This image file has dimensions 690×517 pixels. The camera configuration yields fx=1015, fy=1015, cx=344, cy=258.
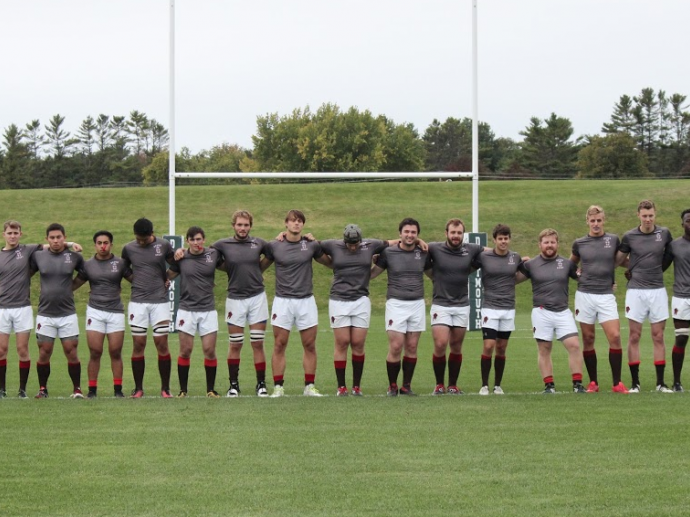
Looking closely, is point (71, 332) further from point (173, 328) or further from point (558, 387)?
point (173, 328)

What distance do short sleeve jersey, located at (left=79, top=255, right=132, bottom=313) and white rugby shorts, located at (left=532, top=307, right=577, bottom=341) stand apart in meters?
4.26

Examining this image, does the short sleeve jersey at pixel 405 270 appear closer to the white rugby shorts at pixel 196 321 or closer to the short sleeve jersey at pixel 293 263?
the short sleeve jersey at pixel 293 263

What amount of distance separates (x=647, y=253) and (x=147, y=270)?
5152 mm

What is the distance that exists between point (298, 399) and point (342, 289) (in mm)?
1245

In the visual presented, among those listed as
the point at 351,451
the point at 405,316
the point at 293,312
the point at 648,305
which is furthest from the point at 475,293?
the point at 351,451

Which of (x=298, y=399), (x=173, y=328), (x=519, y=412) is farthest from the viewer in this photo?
(x=173, y=328)

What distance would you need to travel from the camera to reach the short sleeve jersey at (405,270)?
10438 mm

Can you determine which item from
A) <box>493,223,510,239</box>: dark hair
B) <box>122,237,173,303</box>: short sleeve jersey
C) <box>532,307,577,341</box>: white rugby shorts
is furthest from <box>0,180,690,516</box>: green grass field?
<box>493,223,510,239</box>: dark hair

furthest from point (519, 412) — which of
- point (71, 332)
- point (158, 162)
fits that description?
point (158, 162)

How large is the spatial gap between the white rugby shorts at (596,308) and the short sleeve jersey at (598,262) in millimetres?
54

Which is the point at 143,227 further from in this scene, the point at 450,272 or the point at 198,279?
the point at 450,272

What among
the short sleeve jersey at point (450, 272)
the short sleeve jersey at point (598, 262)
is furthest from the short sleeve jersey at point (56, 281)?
the short sleeve jersey at point (598, 262)

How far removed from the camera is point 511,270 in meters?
10.5

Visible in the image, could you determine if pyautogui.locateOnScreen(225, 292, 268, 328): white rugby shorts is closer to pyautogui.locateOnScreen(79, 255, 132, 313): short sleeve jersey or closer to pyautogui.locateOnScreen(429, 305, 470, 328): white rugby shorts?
pyautogui.locateOnScreen(79, 255, 132, 313): short sleeve jersey
